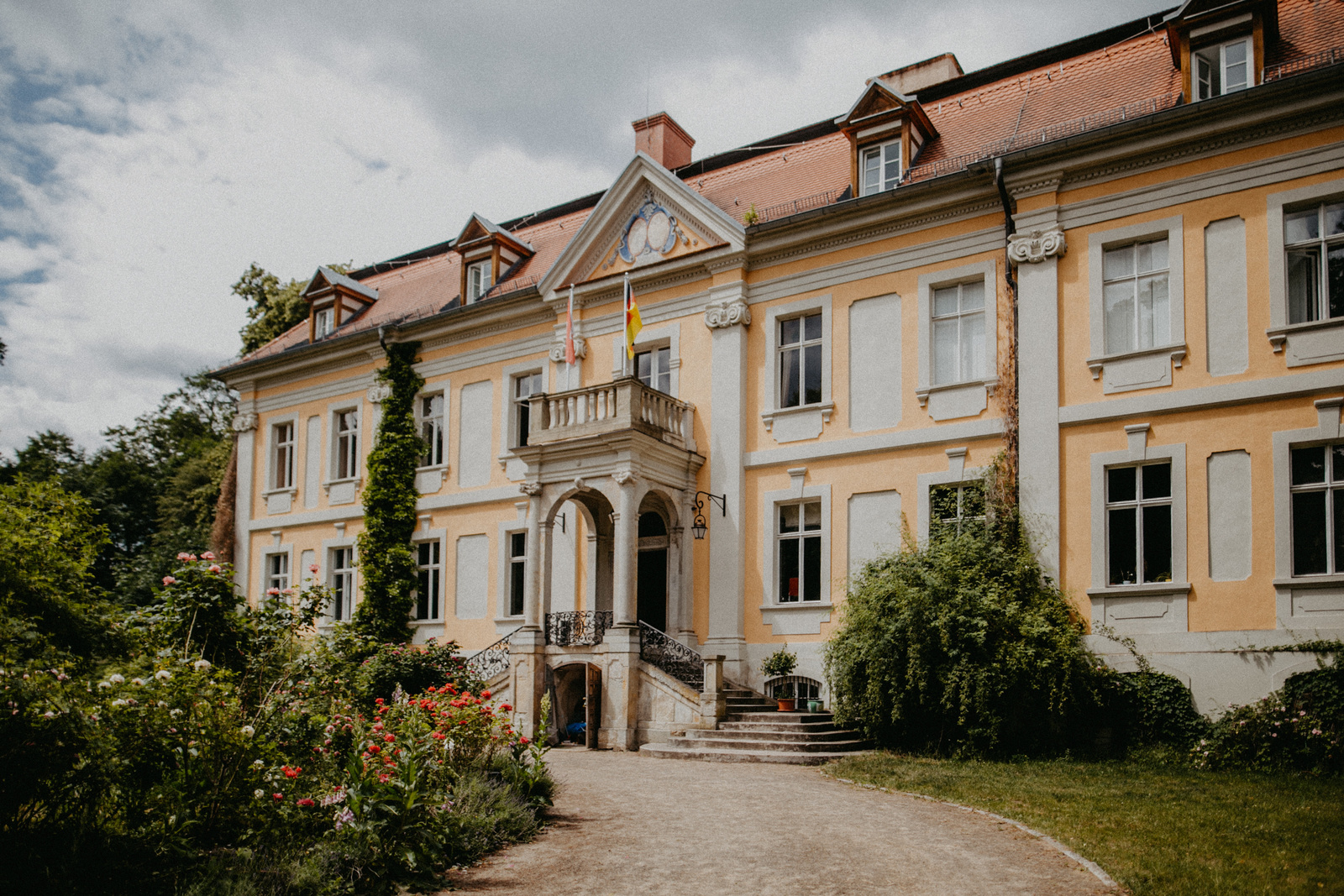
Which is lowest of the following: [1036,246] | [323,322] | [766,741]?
[766,741]

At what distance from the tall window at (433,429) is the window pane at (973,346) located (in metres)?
12.3

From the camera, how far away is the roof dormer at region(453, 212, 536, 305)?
25.0 metres

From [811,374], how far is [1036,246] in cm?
443

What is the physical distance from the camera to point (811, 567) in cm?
1867

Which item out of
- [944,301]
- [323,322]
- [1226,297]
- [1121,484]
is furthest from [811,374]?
[323,322]

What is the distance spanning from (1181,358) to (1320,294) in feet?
6.17

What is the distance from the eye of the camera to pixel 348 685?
39.7 ft

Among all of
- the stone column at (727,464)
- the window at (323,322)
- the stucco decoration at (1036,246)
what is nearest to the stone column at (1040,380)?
the stucco decoration at (1036,246)

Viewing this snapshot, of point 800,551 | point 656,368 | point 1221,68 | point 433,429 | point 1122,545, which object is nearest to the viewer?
point 1122,545

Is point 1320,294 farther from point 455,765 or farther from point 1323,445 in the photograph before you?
point 455,765

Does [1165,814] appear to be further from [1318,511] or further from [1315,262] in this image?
[1315,262]

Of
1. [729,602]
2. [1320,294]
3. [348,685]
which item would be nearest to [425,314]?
[729,602]

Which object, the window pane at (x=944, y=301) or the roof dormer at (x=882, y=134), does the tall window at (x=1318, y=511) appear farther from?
the roof dormer at (x=882, y=134)

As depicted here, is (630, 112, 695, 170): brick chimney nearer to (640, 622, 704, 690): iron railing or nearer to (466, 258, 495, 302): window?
(466, 258, 495, 302): window
